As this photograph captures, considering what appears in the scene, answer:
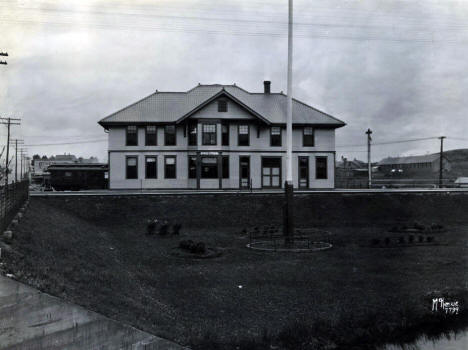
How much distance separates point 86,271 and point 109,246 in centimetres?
723

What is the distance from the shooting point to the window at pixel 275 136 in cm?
3962

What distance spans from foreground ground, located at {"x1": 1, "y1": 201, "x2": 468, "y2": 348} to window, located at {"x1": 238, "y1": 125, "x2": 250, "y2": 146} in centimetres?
1883

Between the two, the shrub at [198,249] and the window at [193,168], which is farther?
the window at [193,168]

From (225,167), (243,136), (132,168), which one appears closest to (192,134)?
(225,167)

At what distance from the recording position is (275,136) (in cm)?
3975

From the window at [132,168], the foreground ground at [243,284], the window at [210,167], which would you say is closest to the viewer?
the foreground ground at [243,284]

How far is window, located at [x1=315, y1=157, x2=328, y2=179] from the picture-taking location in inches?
1587

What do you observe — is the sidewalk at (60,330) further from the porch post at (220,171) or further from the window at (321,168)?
the window at (321,168)

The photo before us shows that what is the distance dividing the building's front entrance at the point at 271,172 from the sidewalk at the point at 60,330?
1292 inches

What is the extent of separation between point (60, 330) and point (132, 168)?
3299 centimetres

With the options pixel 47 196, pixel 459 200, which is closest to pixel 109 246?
pixel 47 196

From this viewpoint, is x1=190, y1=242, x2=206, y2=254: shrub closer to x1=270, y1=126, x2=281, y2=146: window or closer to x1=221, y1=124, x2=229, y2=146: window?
x1=221, y1=124, x2=229, y2=146: window

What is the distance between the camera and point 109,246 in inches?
756
